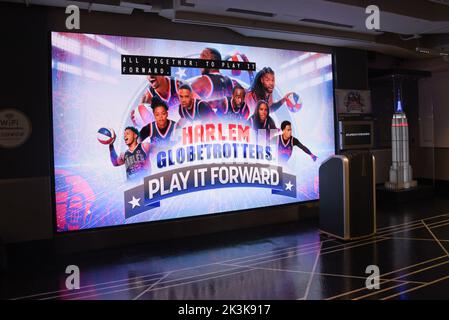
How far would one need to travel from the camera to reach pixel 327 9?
5.06 metres

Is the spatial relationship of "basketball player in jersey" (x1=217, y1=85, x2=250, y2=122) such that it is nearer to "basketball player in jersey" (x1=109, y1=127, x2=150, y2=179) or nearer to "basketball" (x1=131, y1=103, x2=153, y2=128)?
"basketball" (x1=131, y1=103, x2=153, y2=128)

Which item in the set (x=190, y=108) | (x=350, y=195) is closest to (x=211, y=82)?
(x=190, y=108)

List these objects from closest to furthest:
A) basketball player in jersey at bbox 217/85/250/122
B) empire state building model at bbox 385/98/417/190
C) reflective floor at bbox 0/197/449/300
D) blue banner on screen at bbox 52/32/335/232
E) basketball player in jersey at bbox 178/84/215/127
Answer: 1. reflective floor at bbox 0/197/449/300
2. blue banner on screen at bbox 52/32/335/232
3. basketball player in jersey at bbox 178/84/215/127
4. basketball player in jersey at bbox 217/85/250/122
5. empire state building model at bbox 385/98/417/190

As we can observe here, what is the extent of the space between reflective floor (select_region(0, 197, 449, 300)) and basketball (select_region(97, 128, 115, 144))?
1226mm

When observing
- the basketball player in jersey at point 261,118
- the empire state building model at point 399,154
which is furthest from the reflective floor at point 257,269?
the empire state building model at point 399,154

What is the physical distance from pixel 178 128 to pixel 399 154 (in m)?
4.39

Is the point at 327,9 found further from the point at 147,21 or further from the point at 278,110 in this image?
the point at 147,21

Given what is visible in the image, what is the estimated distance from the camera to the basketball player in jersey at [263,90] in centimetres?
577

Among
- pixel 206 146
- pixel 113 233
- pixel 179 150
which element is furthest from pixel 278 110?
pixel 113 233

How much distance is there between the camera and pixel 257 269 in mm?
4047

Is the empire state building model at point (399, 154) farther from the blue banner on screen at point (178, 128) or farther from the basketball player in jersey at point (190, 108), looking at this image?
the basketball player in jersey at point (190, 108)

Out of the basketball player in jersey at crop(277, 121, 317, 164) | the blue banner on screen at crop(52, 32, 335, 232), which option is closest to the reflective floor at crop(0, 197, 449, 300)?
the blue banner on screen at crop(52, 32, 335, 232)

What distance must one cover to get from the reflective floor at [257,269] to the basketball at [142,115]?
144cm

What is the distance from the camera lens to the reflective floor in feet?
11.3
